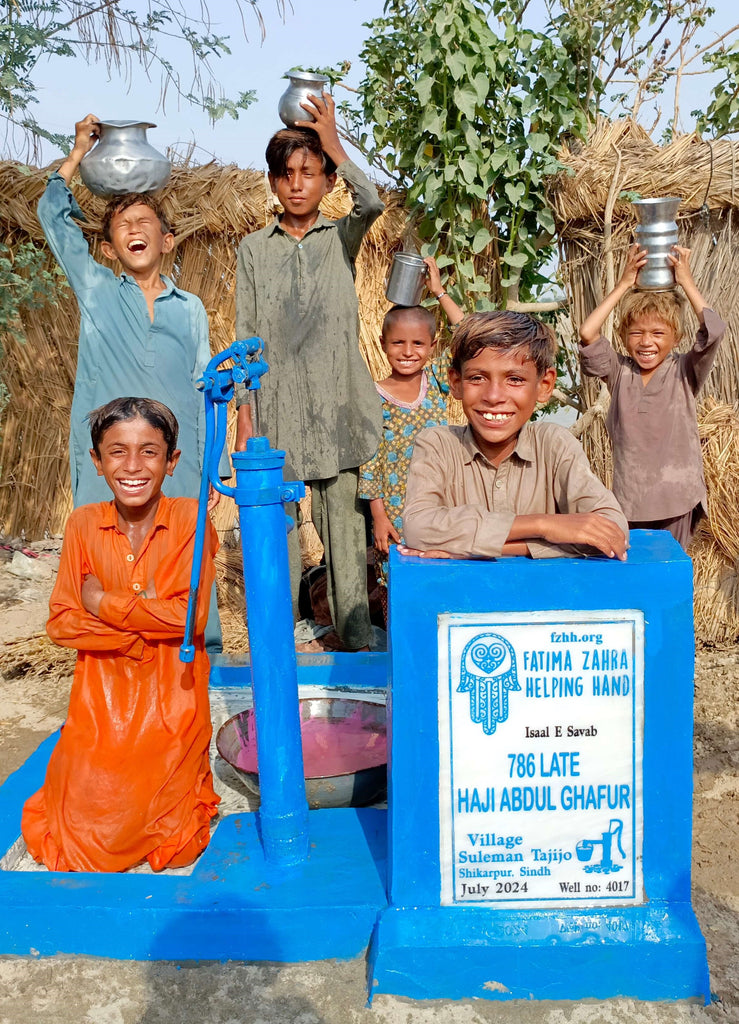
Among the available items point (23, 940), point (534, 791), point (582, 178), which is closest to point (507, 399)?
point (534, 791)

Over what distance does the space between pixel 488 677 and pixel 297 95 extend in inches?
105

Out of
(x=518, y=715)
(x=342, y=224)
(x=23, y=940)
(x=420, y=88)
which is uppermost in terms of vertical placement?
(x=420, y=88)

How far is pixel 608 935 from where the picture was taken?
7.29 ft

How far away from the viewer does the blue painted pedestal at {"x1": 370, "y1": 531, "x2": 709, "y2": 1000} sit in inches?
86.7

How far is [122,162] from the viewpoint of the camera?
3.84m

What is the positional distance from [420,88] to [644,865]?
422 cm

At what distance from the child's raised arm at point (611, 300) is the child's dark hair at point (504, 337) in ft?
5.38

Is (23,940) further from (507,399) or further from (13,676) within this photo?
(13,676)

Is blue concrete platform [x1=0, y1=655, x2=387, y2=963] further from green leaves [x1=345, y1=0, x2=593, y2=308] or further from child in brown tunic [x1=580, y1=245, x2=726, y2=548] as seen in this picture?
green leaves [x1=345, y1=0, x2=593, y2=308]

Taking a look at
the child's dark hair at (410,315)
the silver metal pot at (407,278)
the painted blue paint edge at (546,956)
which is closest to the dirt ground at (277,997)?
the painted blue paint edge at (546,956)

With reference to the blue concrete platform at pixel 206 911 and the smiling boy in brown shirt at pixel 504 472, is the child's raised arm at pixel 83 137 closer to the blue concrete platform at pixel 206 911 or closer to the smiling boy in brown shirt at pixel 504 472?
the smiling boy in brown shirt at pixel 504 472

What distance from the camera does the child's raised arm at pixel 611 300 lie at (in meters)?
4.00

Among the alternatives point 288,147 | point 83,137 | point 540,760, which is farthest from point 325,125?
point 540,760

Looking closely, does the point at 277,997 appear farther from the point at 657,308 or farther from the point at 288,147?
the point at 288,147
